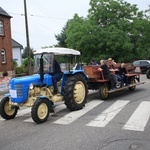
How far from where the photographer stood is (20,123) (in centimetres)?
835

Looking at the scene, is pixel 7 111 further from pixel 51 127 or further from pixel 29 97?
pixel 51 127

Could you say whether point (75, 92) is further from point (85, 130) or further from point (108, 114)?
point (85, 130)

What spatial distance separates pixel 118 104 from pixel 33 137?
4812 mm

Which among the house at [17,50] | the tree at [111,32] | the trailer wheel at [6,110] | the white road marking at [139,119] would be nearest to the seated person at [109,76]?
the white road marking at [139,119]

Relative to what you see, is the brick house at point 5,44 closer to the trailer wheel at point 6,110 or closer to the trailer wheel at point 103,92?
the trailer wheel at point 103,92

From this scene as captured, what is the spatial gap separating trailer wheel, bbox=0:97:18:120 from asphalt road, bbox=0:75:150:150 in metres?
0.18

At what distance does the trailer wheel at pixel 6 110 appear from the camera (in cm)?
884

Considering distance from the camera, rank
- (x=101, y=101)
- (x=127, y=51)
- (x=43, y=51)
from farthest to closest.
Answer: (x=127, y=51) < (x=101, y=101) < (x=43, y=51)

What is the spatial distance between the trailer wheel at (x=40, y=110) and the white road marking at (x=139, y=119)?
2.30 meters

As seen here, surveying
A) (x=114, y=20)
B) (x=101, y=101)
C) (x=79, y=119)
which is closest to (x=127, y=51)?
(x=114, y=20)

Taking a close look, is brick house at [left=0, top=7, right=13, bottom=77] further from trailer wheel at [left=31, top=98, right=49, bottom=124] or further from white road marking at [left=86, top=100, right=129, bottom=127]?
trailer wheel at [left=31, top=98, right=49, bottom=124]

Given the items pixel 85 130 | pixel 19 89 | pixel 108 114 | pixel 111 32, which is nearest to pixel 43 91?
pixel 19 89

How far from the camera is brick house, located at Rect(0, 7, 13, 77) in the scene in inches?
1287

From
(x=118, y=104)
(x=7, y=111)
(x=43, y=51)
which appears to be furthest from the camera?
(x=118, y=104)
